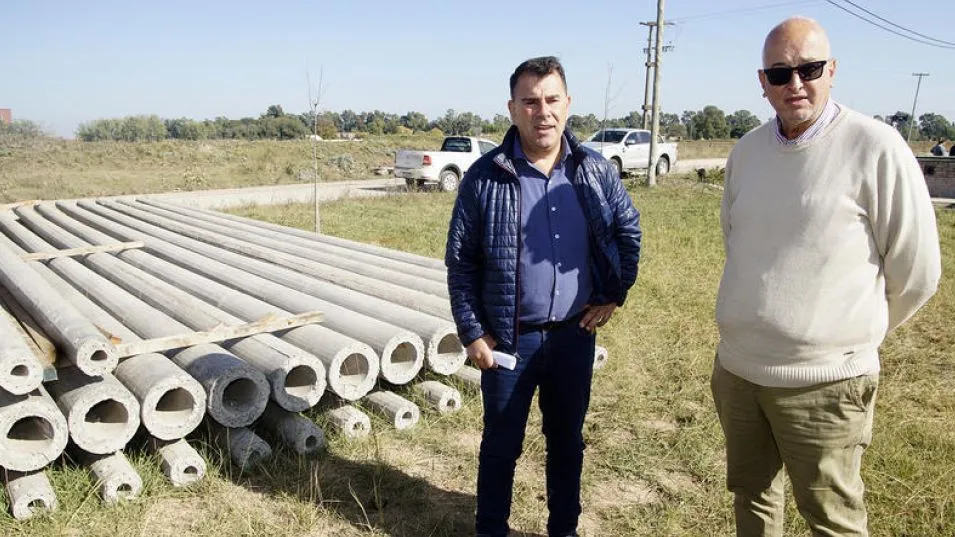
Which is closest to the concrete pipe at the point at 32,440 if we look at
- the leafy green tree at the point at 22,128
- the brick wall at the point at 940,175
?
the brick wall at the point at 940,175

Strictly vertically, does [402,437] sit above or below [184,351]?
below

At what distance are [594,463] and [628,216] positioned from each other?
1.73m

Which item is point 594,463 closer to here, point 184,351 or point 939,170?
point 184,351

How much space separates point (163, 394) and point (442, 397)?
5.44 ft

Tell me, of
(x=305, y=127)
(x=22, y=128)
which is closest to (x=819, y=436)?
(x=305, y=127)

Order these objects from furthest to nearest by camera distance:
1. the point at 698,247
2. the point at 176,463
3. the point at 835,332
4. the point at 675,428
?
→ the point at 698,247, the point at 675,428, the point at 176,463, the point at 835,332

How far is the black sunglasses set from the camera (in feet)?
6.82

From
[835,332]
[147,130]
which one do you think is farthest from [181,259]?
[147,130]

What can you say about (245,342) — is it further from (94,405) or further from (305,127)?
(305,127)

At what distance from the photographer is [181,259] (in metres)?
6.61

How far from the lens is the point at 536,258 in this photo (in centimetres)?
264

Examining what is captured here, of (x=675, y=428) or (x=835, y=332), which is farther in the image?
(x=675, y=428)

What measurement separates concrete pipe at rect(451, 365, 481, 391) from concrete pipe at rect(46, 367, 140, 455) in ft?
6.93

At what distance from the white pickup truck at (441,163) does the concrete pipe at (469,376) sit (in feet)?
44.1
